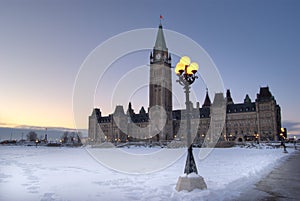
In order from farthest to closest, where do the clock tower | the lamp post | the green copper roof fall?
the green copper roof < the clock tower < the lamp post

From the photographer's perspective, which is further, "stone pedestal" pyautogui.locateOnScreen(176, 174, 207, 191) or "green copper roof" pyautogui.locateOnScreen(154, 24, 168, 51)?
"green copper roof" pyautogui.locateOnScreen(154, 24, 168, 51)

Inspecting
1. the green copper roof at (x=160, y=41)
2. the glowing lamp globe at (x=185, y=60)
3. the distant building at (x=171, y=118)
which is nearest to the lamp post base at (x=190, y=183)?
the glowing lamp globe at (x=185, y=60)

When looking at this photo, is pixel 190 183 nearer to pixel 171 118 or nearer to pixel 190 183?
pixel 190 183

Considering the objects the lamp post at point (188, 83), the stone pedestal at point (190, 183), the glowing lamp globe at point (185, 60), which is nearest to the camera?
the stone pedestal at point (190, 183)

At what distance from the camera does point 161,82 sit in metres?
113

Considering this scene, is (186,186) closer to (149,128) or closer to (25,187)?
(25,187)

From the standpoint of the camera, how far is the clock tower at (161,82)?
109812 mm

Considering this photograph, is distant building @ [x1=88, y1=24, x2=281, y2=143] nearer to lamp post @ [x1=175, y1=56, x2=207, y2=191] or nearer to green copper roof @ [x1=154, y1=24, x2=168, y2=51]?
green copper roof @ [x1=154, y1=24, x2=168, y2=51]

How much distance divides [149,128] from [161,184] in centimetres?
10358

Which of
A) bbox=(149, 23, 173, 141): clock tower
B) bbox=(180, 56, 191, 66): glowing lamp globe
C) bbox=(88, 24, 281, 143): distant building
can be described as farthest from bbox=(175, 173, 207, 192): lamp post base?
bbox=(149, 23, 173, 141): clock tower

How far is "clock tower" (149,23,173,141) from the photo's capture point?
110 meters

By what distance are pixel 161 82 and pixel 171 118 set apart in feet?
53.9

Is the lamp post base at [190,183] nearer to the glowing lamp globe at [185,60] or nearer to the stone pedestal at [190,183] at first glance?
the stone pedestal at [190,183]

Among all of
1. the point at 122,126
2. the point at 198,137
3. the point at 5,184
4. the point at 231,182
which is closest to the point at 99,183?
the point at 5,184
